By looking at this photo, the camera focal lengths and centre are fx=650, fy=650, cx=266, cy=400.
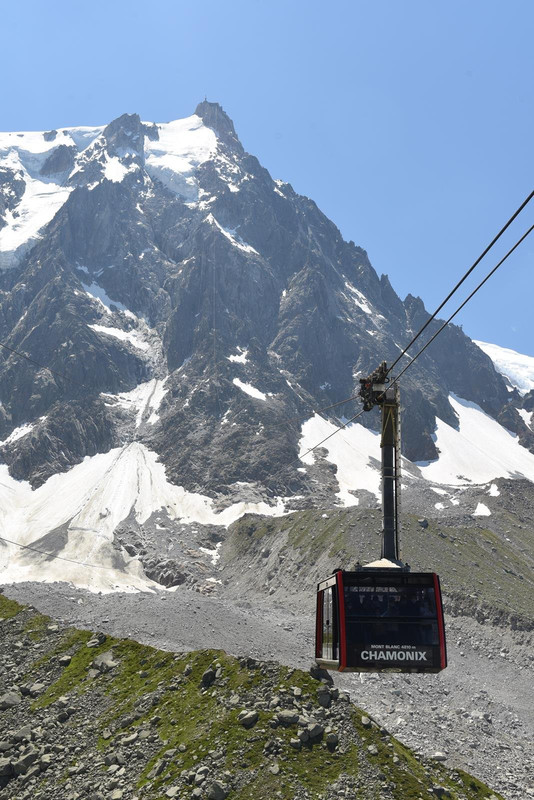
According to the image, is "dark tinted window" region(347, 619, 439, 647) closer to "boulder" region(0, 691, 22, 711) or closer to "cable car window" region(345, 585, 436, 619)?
"cable car window" region(345, 585, 436, 619)

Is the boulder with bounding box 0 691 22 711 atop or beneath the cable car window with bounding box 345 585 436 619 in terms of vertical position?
beneath

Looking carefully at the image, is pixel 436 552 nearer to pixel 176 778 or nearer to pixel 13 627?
pixel 13 627

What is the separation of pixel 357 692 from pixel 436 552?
68.3 metres

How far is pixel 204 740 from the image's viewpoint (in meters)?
42.0

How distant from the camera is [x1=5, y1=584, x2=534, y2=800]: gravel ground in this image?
206 ft

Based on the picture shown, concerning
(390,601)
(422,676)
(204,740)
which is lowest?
(422,676)

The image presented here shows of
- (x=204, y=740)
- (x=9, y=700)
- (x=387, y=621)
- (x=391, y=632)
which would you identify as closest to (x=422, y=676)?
(x=204, y=740)

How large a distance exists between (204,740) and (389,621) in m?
22.2

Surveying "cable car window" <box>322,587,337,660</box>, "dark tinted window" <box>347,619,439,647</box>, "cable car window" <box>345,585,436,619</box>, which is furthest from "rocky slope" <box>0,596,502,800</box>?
"cable car window" <box>345,585,436,619</box>

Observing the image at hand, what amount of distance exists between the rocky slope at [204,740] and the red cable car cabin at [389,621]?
16.6m

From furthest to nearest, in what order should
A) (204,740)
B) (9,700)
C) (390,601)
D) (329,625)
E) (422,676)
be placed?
(422,676)
(9,700)
(204,740)
(329,625)
(390,601)

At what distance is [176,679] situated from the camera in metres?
51.9

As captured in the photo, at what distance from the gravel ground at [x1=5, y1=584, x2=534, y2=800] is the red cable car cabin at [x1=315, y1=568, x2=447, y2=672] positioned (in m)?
37.1

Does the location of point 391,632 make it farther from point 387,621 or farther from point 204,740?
point 204,740
